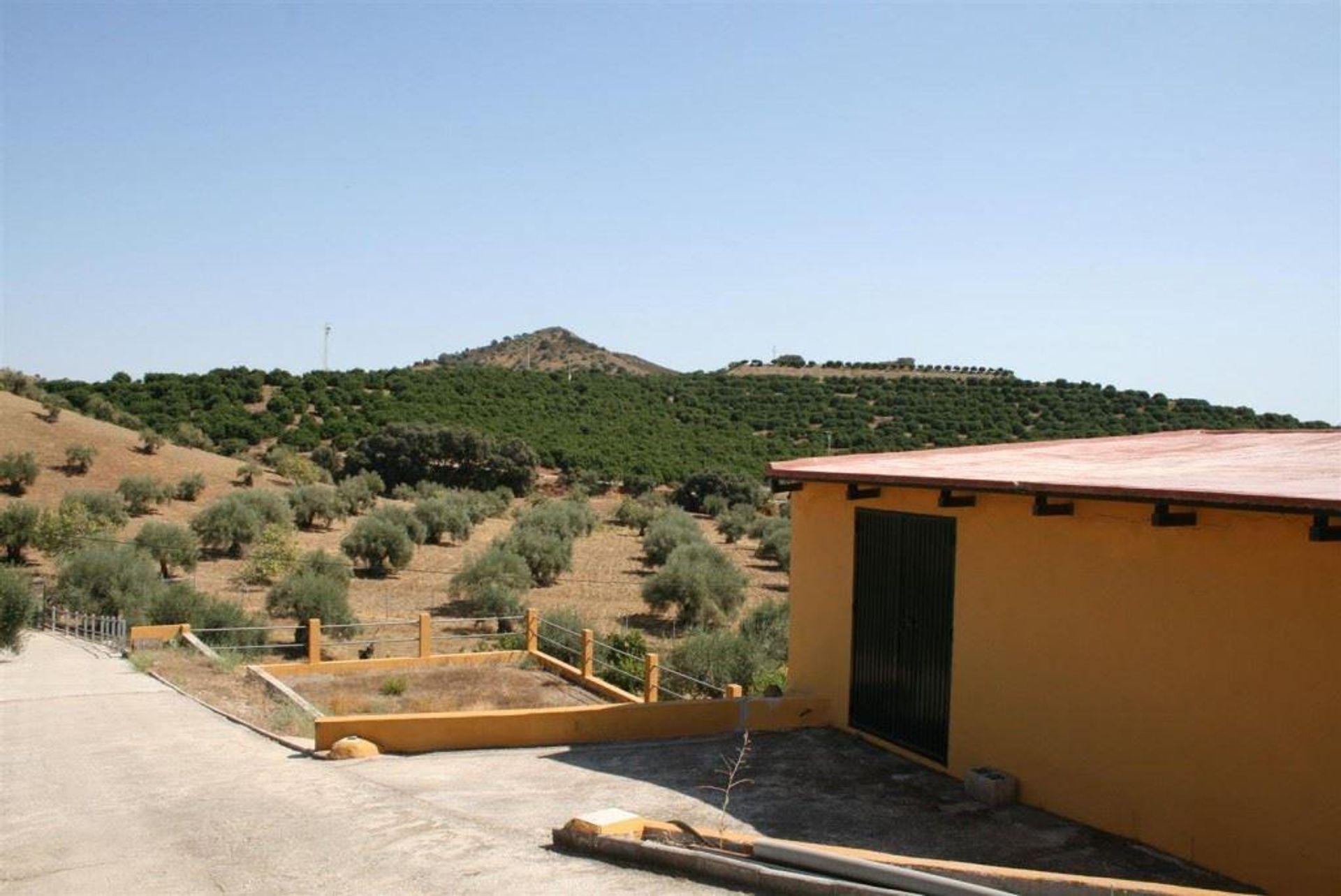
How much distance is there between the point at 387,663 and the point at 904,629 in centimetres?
1221

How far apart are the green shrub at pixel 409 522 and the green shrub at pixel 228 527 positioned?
4.19 metres

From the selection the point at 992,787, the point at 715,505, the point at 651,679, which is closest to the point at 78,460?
the point at 715,505

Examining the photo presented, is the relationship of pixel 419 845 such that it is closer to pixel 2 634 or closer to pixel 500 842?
pixel 500 842

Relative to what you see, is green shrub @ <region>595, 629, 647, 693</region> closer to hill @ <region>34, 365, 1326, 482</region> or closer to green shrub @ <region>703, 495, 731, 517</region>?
green shrub @ <region>703, 495, 731, 517</region>

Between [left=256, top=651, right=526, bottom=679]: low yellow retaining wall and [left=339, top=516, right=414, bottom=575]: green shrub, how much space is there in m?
11.9

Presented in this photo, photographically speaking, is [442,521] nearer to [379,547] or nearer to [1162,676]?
[379,547]

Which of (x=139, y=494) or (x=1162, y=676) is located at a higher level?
(x=1162, y=676)

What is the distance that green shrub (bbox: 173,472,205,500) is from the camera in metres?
40.8

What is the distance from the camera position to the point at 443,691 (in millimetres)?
18484

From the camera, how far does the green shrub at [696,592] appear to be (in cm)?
2761

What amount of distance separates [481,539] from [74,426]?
1846cm

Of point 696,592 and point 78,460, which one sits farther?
point 78,460

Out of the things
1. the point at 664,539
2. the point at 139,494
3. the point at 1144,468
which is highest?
the point at 1144,468

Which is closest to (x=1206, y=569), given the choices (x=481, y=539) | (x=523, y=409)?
(x=481, y=539)
